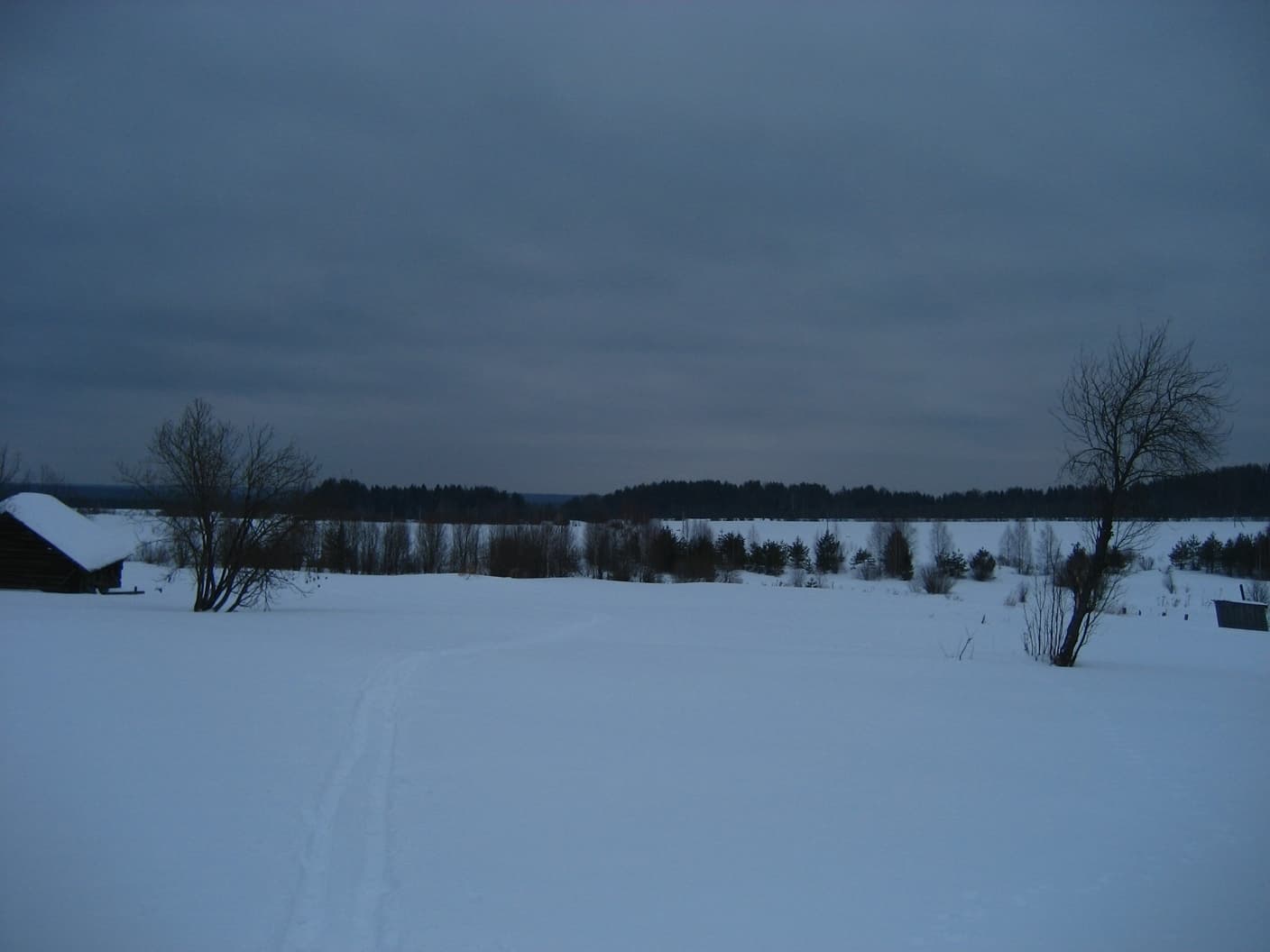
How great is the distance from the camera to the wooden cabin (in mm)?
24922

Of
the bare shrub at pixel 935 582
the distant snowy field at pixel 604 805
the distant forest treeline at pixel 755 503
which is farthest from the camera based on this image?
the distant forest treeline at pixel 755 503

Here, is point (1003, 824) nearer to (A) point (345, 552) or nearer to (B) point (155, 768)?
(B) point (155, 768)

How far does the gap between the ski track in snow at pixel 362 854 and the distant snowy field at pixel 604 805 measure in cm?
3

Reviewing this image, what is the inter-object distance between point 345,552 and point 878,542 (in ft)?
140

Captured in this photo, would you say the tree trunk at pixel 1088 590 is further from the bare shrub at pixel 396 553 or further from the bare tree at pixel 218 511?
the bare shrub at pixel 396 553

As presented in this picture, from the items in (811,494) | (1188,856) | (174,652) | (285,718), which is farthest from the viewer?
(811,494)

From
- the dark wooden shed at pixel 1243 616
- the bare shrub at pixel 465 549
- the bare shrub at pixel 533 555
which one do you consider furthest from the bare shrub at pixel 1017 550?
the bare shrub at pixel 465 549

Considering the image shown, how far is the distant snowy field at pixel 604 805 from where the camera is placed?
4359 mm

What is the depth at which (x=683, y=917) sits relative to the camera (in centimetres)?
445

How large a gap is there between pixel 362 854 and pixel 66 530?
1085 inches

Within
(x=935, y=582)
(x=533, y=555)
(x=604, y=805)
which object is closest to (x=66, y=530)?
(x=604, y=805)

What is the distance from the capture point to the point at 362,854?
5.05 m

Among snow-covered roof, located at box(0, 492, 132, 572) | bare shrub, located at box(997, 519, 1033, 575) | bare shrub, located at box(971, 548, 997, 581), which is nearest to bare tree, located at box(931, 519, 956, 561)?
bare shrub, located at box(971, 548, 997, 581)

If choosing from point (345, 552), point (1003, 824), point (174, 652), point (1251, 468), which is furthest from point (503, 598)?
point (1251, 468)
